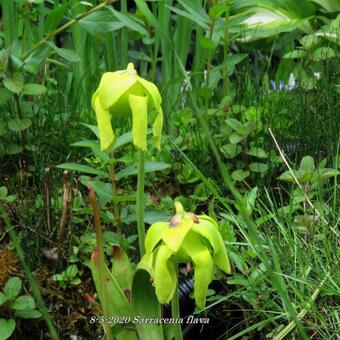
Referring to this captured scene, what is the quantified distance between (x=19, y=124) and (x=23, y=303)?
670 millimetres

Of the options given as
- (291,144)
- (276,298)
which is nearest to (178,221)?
(276,298)

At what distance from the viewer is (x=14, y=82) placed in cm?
196

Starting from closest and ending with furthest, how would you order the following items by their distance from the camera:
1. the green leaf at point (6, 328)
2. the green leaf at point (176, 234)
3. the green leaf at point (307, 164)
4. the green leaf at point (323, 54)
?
the green leaf at point (176, 234), the green leaf at point (6, 328), the green leaf at point (307, 164), the green leaf at point (323, 54)

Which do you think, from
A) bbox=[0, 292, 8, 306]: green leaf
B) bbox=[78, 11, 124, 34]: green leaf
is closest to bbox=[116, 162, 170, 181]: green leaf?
bbox=[0, 292, 8, 306]: green leaf

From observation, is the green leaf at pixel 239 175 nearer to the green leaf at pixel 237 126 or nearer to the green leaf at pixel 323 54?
the green leaf at pixel 237 126

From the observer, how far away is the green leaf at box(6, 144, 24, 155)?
6.57ft

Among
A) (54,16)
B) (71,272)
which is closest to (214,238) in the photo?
(71,272)

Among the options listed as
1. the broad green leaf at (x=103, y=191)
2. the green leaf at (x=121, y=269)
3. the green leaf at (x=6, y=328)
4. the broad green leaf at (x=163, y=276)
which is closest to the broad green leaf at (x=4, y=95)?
the broad green leaf at (x=103, y=191)

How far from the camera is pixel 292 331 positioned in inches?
54.5

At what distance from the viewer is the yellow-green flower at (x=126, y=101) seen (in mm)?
1092

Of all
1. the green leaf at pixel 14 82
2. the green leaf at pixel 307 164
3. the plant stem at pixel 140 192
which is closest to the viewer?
the plant stem at pixel 140 192

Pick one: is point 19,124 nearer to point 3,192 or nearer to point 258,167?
point 3,192

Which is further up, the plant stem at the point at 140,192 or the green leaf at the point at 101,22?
the green leaf at the point at 101,22

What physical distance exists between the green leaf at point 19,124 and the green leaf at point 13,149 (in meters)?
0.04
